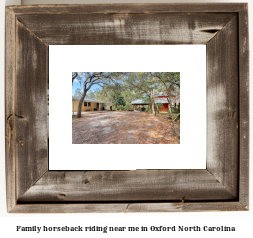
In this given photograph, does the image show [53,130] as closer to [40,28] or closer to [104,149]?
[104,149]

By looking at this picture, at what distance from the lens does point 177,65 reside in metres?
0.75

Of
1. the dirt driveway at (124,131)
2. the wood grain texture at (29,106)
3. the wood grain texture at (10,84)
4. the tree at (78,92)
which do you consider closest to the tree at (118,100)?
the dirt driveway at (124,131)

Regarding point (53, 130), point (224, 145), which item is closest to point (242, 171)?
point (224, 145)

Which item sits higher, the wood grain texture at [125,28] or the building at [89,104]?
the wood grain texture at [125,28]

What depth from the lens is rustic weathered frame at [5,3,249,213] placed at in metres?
0.72

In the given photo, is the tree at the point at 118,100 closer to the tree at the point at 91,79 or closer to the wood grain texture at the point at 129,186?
the tree at the point at 91,79

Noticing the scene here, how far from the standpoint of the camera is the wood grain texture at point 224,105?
2.38 feet

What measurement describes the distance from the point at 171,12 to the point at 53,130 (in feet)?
2.47

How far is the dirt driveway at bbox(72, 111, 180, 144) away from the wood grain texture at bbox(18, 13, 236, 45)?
1.14ft

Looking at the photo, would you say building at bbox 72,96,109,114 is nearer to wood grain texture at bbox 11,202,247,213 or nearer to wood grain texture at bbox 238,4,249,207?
wood grain texture at bbox 11,202,247,213

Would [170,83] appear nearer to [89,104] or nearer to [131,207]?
[89,104]

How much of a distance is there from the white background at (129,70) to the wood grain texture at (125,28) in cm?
3

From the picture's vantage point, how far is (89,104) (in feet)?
2.48
